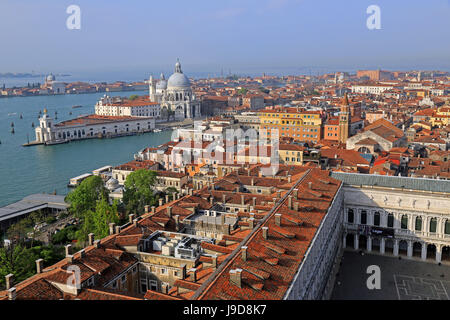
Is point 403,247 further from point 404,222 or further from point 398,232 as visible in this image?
point 404,222

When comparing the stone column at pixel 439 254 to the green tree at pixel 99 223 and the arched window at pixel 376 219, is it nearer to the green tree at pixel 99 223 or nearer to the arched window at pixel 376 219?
the arched window at pixel 376 219

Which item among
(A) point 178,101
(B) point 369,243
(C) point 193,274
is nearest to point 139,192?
(B) point 369,243

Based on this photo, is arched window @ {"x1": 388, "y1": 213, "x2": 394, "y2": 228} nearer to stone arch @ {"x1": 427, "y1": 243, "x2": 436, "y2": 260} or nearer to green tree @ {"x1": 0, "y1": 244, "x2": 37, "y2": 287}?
stone arch @ {"x1": 427, "y1": 243, "x2": 436, "y2": 260}

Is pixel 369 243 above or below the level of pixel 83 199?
below

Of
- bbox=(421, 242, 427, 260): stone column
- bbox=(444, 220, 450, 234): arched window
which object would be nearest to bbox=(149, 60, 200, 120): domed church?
bbox=(421, 242, 427, 260): stone column

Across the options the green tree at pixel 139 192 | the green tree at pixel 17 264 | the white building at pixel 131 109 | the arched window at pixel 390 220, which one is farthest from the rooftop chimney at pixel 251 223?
the white building at pixel 131 109

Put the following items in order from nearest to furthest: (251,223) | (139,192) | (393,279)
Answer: (251,223) < (393,279) < (139,192)
